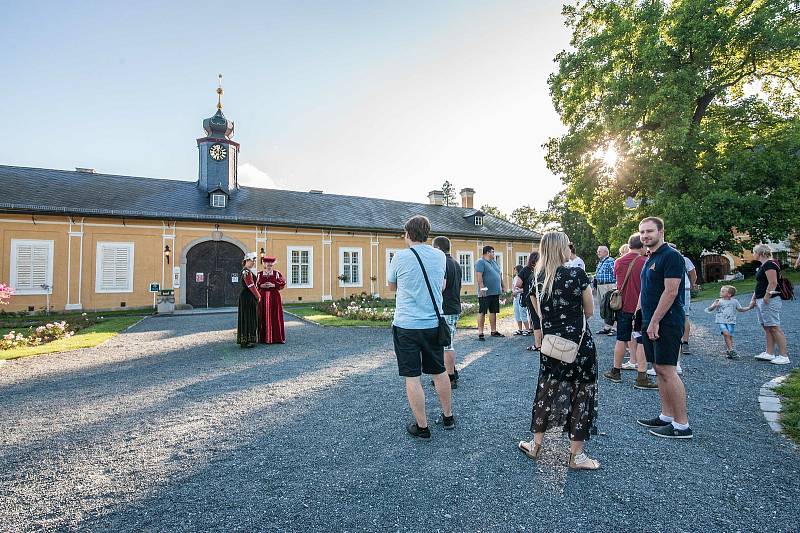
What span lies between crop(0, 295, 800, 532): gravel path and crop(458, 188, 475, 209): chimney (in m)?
28.6

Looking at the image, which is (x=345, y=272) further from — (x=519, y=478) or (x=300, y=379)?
(x=519, y=478)

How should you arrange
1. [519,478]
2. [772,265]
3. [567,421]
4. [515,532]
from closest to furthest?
[515,532]
[519,478]
[567,421]
[772,265]

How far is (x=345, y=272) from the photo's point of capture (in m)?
22.7

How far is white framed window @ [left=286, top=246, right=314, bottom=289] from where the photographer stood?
21219mm

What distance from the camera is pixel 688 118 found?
1583 cm

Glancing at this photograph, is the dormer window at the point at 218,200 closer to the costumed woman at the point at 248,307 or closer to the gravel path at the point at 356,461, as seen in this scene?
the costumed woman at the point at 248,307

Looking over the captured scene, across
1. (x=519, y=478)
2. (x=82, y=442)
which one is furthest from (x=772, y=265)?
(x=82, y=442)

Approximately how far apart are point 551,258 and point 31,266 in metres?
21.6

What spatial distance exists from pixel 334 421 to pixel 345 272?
18.9 meters

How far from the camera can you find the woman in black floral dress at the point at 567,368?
2.95 meters

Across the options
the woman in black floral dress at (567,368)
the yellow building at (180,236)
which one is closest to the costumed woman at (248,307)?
the woman in black floral dress at (567,368)

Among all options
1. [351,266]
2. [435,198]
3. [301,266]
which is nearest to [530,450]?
[301,266]

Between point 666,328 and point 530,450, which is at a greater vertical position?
point 666,328

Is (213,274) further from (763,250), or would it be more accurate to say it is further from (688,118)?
(688,118)
